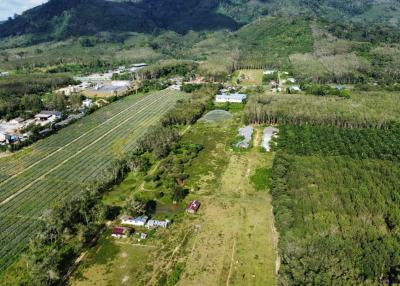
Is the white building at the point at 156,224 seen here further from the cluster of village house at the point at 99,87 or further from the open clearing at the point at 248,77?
the open clearing at the point at 248,77

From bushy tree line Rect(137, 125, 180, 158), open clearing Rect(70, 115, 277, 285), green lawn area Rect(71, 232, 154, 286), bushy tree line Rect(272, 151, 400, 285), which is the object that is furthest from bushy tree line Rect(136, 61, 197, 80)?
green lawn area Rect(71, 232, 154, 286)

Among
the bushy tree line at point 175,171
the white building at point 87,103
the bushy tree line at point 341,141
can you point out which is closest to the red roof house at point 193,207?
the bushy tree line at point 175,171

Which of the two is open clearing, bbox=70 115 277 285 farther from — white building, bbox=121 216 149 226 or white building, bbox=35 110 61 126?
white building, bbox=35 110 61 126

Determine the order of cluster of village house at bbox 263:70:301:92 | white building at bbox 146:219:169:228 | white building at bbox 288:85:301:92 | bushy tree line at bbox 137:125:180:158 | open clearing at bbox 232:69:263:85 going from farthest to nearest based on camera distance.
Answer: open clearing at bbox 232:69:263:85
cluster of village house at bbox 263:70:301:92
white building at bbox 288:85:301:92
bushy tree line at bbox 137:125:180:158
white building at bbox 146:219:169:228

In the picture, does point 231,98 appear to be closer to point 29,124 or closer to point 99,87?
point 99,87

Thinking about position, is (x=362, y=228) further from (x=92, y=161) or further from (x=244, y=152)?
→ (x=92, y=161)

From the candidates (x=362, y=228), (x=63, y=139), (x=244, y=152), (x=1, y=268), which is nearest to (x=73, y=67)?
(x=63, y=139)
